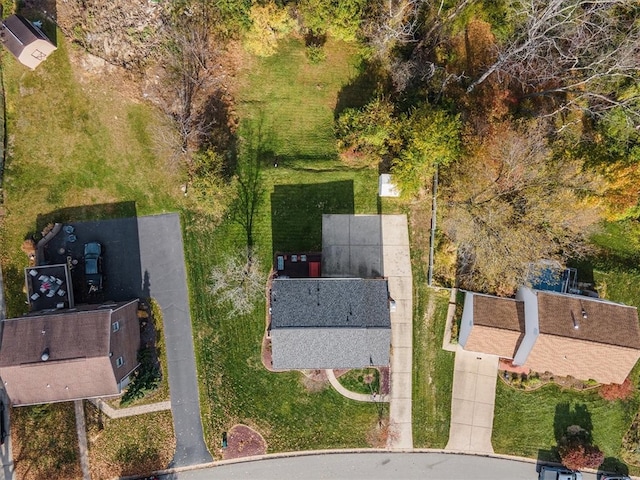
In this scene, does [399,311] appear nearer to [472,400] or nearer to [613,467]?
[472,400]

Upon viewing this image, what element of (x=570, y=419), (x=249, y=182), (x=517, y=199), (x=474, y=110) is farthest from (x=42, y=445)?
(x=474, y=110)

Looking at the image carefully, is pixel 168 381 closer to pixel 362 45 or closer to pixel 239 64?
pixel 239 64

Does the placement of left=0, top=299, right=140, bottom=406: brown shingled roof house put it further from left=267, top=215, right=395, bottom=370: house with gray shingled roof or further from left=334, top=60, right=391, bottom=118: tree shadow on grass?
left=334, top=60, right=391, bottom=118: tree shadow on grass

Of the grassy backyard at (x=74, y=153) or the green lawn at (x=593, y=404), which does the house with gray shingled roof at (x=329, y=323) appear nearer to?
the grassy backyard at (x=74, y=153)

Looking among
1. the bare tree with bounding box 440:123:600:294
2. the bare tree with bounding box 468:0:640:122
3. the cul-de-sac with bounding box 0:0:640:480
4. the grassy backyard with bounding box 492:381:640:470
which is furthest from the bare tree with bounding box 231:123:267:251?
the grassy backyard with bounding box 492:381:640:470

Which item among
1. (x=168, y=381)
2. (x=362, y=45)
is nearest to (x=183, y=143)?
(x=362, y=45)

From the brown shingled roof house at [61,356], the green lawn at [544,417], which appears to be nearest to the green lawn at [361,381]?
the green lawn at [544,417]
